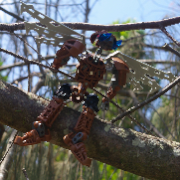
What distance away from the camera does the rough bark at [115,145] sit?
3.05 ft

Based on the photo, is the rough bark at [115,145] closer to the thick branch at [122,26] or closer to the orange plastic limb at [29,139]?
the orange plastic limb at [29,139]

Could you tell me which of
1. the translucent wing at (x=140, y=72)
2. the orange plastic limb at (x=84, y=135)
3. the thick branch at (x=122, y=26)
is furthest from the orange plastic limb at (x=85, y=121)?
the thick branch at (x=122, y=26)

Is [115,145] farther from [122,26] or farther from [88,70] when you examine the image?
[122,26]

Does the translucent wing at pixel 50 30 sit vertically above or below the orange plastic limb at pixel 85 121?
above

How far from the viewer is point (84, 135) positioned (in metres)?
0.90

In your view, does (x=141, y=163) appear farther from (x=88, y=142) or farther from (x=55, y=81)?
(x=55, y=81)

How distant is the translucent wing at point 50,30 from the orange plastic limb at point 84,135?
0.36 metres

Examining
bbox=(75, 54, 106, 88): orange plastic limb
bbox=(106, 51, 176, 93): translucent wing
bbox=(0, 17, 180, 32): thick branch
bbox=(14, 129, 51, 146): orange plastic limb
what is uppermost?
bbox=(0, 17, 180, 32): thick branch

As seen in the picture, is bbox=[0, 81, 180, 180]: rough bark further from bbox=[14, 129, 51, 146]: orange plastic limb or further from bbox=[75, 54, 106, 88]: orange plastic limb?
bbox=[75, 54, 106, 88]: orange plastic limb

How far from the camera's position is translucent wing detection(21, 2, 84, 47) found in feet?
3.30

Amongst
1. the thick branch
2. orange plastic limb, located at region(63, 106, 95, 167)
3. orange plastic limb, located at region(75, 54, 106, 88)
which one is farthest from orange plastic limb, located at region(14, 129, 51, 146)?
the thick branch

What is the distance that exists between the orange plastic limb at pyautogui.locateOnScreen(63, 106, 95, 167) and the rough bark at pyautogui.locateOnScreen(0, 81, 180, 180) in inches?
1.2

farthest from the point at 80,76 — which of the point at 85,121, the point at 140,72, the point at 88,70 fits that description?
the point at 140,72

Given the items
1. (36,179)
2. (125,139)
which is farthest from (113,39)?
(36,179)
